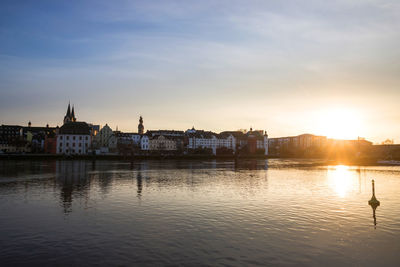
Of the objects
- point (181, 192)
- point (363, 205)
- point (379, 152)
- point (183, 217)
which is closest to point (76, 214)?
point (183, 217)

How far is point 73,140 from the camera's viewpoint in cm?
15150

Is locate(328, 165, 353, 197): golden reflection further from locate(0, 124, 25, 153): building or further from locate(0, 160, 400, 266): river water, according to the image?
locate(0, 124, 25, 153): building

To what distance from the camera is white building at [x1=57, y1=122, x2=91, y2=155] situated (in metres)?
150

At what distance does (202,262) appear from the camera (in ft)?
42.5

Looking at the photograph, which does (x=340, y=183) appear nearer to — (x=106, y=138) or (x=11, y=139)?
(x=106, y=138)

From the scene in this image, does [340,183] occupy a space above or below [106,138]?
below

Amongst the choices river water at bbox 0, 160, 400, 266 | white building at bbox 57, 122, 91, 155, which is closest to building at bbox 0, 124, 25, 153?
white building at bbox 57, 122, 91, 155

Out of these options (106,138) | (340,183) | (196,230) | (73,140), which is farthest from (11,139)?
(196,230)

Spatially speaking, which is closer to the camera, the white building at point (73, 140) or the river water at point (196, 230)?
the river water at point (196, 230)

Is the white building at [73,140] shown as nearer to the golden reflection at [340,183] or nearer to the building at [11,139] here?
the building at [11,139]

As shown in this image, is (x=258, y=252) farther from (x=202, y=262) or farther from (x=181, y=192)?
(x=181, y=192)

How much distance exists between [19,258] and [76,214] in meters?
8.61

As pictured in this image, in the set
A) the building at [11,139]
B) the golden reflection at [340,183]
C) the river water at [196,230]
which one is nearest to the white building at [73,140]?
the building at [11,139]

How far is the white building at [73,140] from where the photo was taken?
491ft
